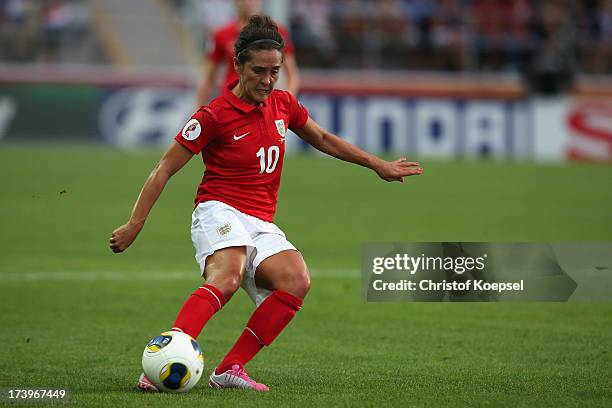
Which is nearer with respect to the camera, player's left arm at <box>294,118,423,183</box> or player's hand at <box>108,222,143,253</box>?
player's hand at <box>108,222,143,253</box>

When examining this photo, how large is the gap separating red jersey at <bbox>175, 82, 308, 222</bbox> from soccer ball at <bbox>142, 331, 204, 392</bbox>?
0.83 m

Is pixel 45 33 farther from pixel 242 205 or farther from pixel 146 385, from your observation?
pixel 146 385

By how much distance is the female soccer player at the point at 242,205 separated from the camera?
219 inches

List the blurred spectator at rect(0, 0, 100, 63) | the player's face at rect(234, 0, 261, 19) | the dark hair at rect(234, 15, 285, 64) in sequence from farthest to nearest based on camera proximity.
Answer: the blurred spectator at rect(0, 0, 100, 63)
the player's face at rect(234, 0, 261, 19)
the dark hair at rect(234, 15, 285, 64)

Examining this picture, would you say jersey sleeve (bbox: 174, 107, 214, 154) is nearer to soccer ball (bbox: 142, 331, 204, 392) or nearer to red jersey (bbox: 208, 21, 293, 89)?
soccer ball (bbox: 142, 331, 204, 392)

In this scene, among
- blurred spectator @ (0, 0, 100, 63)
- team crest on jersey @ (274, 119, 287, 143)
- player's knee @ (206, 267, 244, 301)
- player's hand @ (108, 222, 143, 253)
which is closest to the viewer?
player's hand @ (108, 222, 143, 253)

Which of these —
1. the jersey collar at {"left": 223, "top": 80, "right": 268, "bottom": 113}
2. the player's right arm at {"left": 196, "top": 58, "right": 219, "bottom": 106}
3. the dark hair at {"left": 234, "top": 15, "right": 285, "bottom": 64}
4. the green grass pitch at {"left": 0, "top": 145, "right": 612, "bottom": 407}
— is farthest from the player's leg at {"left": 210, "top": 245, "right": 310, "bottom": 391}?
the player's right arm at {"left": 196, "top": 58, "right": 219, "bottom": 106}

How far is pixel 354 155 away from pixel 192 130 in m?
1.04

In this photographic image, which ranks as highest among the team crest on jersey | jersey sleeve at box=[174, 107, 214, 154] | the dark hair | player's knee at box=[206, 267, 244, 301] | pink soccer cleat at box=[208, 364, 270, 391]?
the dark hair

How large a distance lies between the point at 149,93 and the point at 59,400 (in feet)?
65.4

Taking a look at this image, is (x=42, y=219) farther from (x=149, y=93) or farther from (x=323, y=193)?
(x=149, y=93)

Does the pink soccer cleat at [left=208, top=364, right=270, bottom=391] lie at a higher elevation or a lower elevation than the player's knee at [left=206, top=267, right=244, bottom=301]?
lower

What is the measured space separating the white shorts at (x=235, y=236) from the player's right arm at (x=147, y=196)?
310mm

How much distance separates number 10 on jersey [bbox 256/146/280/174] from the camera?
5.86 m
